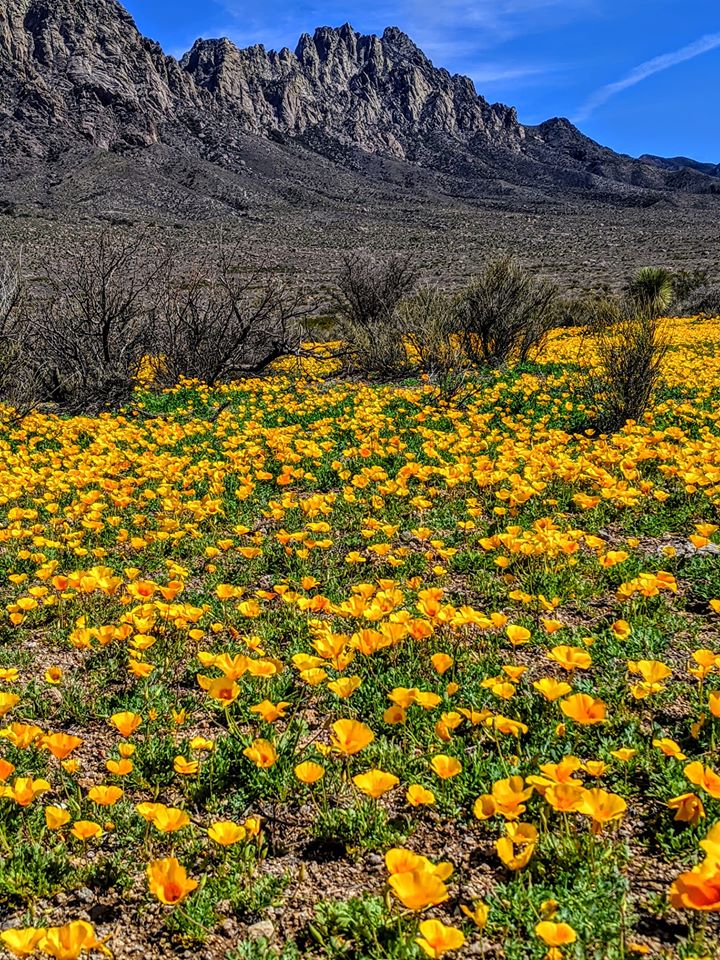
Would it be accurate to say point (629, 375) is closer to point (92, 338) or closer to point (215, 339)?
point (215, 339)

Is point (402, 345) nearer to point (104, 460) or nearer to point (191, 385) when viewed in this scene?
point (191, 385)

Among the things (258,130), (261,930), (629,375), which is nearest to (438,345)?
(629,375)

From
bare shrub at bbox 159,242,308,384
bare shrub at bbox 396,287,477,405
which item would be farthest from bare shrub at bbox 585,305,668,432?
bare shrub at bbox 159,242,308,384

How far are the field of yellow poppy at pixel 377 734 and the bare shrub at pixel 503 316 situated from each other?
290 inches

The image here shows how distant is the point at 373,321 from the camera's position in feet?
48.1

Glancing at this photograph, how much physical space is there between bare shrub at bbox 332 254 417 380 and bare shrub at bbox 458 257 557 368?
1448 mm

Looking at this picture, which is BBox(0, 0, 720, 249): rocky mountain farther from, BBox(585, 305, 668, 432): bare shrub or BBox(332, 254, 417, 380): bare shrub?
BBox(585, 305, 668, 432): bare shrub

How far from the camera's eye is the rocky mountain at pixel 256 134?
73938mm

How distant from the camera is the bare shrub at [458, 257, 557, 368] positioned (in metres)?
12.6

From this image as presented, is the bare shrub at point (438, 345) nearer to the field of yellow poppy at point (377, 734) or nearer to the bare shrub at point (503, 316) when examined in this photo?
the bare shrub at point (503, 316)

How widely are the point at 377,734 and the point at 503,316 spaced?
11.2 m

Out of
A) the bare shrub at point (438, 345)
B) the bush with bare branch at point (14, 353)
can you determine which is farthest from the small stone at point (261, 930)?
the bush with bare branch at point (14, 353)

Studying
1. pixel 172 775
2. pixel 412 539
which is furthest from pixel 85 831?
pixel 412 539

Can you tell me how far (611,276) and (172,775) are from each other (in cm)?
3176
